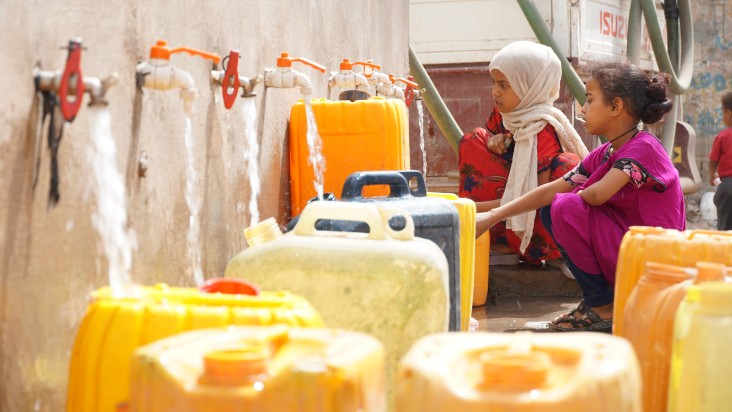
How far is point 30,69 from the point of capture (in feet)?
6.00

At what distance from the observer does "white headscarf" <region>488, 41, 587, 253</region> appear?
524cm

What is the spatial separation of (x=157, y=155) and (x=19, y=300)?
2.36 ft

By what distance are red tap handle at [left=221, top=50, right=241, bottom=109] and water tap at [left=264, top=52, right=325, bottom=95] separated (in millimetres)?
410

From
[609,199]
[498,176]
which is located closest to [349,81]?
[609,199]

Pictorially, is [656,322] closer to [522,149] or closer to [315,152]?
[315,152]

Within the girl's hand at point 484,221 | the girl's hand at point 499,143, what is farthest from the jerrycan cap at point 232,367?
the girl's hand at point 499,143

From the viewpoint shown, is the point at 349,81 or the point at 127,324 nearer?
the point at 127,324

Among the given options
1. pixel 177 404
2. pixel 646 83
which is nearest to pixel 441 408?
pixel 177 404

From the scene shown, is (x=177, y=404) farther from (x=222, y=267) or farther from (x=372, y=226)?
(x=222, y=267)

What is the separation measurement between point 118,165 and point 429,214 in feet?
3.06

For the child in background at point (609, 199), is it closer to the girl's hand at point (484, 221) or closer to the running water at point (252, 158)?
the girl's hand at point (484, 221)

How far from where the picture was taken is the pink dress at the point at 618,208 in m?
4.01

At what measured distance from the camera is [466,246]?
3.40 meters

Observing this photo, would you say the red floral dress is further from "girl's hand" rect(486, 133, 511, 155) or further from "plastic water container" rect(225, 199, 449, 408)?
"plastic water container" rect(225, 199, 449, 408)
